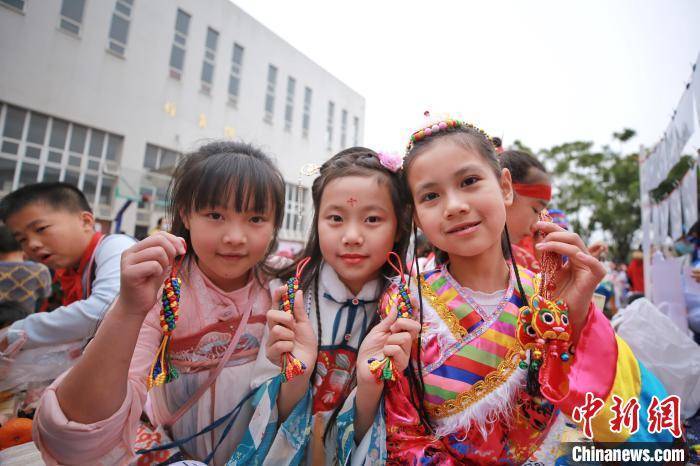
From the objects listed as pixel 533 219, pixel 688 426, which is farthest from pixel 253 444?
pixel 688 426

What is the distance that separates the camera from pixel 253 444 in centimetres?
130

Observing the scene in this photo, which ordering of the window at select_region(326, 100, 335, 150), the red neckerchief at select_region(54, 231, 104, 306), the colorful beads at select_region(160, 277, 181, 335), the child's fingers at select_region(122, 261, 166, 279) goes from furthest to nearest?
the window at select_region(326, 100, 335, 150) → the red neckerchief at select_region(54, 231, 104, 306) → the colorful beads at select_region(160, 277, 181, 335) → the child's fingers at select_region(122, 261, 166, 279)

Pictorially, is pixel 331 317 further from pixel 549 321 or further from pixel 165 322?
pixel 549 321

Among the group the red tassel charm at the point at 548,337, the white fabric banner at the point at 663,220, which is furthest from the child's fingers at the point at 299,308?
the white fabric banner at the point at 663,220

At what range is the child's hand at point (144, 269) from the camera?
1.09 meters

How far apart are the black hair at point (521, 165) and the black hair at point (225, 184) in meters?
1.75

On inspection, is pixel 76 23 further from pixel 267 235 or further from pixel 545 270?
pixel 545 270

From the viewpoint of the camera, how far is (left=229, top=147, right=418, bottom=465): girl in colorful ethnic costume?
1294 millimetres

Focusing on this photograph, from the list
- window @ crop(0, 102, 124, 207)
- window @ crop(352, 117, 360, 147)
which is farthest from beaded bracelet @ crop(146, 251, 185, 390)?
window @ crop(352, 117, 360, 147)

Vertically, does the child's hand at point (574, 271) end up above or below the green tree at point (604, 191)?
below

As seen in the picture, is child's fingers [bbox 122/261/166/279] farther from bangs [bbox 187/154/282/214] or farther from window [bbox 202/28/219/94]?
window [bbox 202/28/219/94]

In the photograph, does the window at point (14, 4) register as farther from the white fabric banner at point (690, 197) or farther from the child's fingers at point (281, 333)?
the white fabric banner at point (690, 197)

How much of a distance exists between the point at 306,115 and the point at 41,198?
59.5ft

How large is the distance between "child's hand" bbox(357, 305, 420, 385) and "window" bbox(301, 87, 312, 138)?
19.1 meters
